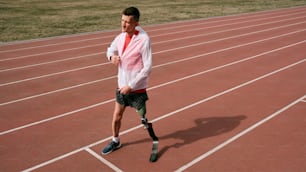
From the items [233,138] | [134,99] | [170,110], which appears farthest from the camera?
[170,110]

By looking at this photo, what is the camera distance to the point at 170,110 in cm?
614

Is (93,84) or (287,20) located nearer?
(93,84)

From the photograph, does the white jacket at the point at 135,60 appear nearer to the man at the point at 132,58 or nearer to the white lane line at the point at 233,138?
the man at the point at 132,58

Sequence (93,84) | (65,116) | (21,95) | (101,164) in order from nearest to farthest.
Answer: (101,164)
(65,116)
(21,95)
(93,84)

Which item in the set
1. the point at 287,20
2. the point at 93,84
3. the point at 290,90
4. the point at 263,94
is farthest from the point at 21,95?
the point at 287,20

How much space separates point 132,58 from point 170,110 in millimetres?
2435

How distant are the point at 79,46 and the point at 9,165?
8544 millimetres

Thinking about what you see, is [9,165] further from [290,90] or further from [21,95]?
[290,90]

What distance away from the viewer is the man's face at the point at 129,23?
380cm

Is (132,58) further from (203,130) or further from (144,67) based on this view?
(203,130)

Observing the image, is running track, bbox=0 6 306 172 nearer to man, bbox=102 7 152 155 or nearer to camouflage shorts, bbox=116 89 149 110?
camouflage shorts, bbox=116 89 149 110

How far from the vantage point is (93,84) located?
7855mm

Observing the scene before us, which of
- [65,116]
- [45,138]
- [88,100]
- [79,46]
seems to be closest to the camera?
[45,138]

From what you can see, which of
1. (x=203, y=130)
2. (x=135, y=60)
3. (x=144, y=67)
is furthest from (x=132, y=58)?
(x=203, y=130)
